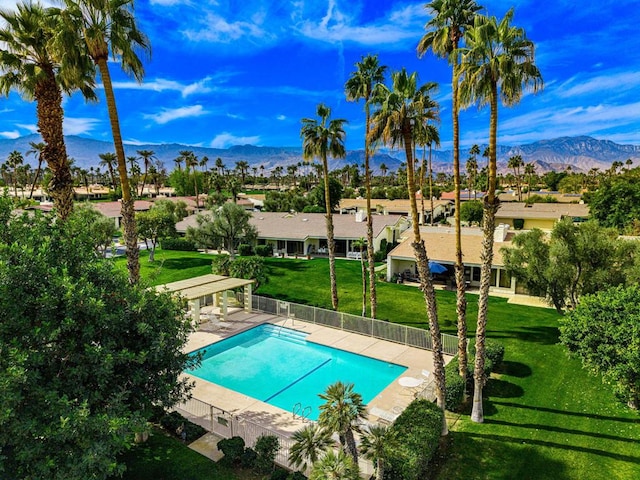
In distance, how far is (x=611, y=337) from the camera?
45.5 feet

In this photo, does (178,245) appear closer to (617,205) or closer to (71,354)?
(71,354)

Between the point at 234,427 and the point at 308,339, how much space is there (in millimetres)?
10267

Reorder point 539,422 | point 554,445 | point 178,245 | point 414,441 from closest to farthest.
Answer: point 414,441 → point 554,445 → point 539,422 → point 178,245

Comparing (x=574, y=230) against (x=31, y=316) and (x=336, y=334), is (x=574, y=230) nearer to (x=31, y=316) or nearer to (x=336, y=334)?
(x=336, y=334)

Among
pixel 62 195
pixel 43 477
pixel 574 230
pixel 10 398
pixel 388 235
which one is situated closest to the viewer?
pixel 10 398

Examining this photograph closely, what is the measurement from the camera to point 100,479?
8523mm

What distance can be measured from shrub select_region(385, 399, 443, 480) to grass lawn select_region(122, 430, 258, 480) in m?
4.33

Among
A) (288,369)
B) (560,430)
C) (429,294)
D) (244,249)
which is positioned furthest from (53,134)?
(244,249)

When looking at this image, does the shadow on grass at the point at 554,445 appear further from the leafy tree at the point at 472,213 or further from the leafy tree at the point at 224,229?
the leafy tree at the point at 472,213

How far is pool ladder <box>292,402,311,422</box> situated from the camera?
1631 centimetres

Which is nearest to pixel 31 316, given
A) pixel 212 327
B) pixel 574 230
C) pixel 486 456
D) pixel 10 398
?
pixel 10 398

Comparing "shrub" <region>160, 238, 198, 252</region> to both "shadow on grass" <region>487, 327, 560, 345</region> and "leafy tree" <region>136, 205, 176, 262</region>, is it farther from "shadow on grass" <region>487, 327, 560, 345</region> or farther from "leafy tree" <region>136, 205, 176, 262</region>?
"shadow on grass" <region>487, 327, 560, 345</region>

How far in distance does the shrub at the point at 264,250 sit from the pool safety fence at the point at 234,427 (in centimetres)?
3010

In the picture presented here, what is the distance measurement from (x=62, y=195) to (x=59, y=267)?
29.2 feet
